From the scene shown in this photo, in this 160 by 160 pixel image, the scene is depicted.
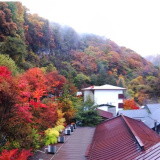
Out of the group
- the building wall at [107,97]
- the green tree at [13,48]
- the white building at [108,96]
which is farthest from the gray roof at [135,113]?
the green tree at [13,48]

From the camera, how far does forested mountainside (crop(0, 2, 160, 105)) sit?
975 inches

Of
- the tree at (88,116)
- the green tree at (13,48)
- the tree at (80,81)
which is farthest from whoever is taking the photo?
the tree at (80,81)

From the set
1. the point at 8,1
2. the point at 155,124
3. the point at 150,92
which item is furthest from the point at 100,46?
the point at 155,124

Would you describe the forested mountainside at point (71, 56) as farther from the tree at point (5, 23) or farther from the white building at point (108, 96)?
the white building at point (108, 96)

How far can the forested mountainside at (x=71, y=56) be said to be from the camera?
2477 cm

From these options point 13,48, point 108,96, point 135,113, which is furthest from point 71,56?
point 135,113

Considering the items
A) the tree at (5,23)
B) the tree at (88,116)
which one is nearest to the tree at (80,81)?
the tree at (5,23)

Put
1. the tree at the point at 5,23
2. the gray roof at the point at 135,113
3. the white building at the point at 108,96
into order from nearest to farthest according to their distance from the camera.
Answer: the tree at the point at 5,23, the gray roof at the point at 135,113, the white building at the point at 108,96

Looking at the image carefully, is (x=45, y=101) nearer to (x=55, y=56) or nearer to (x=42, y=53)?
(x=42, y=53)

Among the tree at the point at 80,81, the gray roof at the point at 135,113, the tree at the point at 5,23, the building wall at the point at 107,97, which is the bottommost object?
the gray roof at the point at 135,113

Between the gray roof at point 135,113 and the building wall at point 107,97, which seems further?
the building wall at point 107,97

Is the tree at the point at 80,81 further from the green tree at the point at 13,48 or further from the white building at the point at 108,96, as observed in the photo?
the green tree at the point at 13,48

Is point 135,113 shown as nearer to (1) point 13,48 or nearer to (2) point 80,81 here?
(2) point 80,81

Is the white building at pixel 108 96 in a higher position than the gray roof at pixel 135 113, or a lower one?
higher
